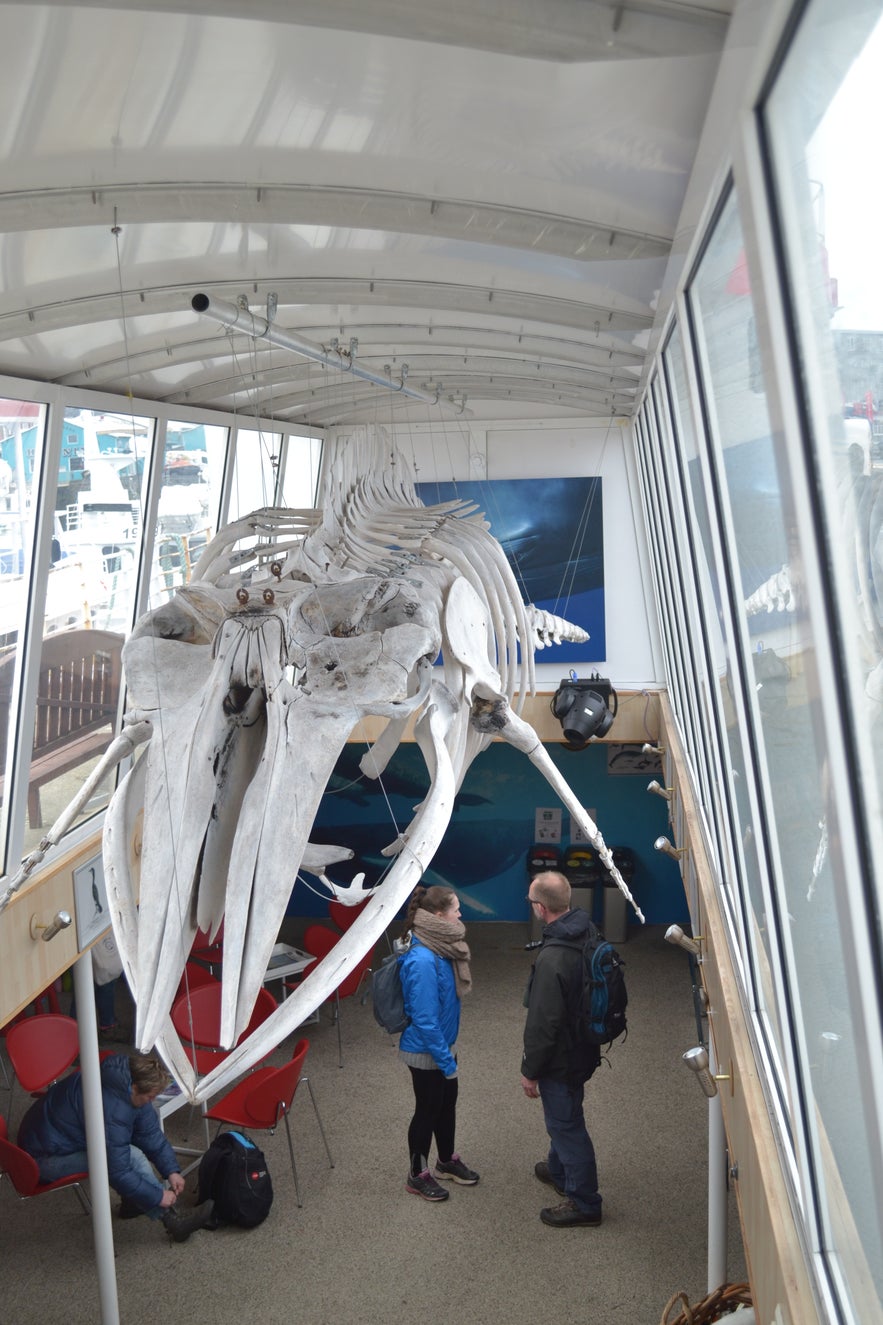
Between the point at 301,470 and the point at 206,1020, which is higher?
the point at 301,470

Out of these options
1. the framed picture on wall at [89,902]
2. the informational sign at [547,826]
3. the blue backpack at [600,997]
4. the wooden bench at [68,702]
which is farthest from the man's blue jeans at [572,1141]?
the informational sign at [547,826]

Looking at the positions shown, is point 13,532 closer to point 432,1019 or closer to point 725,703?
point 432,1019

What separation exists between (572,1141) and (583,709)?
431 cm

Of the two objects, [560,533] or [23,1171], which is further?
[560,533]

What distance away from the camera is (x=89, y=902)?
6875 mm

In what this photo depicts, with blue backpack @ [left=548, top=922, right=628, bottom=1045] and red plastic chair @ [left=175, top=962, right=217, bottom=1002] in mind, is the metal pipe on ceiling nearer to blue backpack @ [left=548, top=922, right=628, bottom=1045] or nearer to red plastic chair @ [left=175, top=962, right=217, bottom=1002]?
blue backpack @ [left=548, top=922, right=628, bottom=1045]

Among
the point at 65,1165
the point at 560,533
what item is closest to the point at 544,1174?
the point at 65,1165

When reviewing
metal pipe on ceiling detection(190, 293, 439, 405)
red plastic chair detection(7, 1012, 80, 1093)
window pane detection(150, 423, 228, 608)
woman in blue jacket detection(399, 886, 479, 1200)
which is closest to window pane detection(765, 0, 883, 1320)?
metal pipe on ceiling detection(190, 293, 439, 405)

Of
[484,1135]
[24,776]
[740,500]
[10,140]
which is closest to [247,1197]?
[484,1135]

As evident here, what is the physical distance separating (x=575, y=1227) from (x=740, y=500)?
16.8 ft

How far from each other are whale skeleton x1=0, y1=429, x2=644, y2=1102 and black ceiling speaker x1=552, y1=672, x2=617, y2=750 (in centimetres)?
575

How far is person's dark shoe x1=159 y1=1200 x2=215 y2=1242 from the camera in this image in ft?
21.4

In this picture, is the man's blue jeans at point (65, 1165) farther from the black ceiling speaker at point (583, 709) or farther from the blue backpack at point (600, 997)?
the black ceiling speaker at point (583, 709)

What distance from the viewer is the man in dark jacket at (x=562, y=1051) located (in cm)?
605
